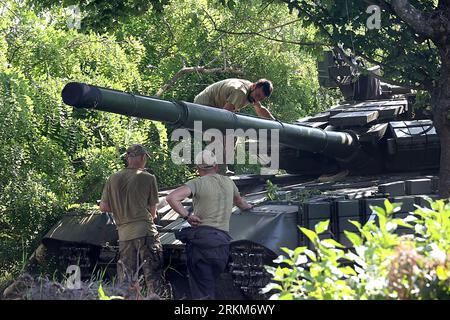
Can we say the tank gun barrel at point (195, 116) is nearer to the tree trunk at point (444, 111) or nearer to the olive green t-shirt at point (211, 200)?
the olive green t-shirt at point (211, 200)

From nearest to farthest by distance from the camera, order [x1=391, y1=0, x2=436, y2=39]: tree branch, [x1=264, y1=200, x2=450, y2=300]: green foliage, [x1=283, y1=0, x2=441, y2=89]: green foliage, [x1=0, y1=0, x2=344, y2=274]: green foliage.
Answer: [x1=264, y1=200, x2=450, y2=300]: green foliage
[x1=391, y1=0, x2=436, y2=39]: tree branch
[x1=283, y1=0, x2=441, y2=89]: green foliage
[x1=0, y1=0, x2=344, y2=274]: green foliage

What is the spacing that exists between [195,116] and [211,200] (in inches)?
32.7

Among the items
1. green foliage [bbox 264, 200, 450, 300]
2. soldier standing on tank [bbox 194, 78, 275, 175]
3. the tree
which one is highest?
the tree

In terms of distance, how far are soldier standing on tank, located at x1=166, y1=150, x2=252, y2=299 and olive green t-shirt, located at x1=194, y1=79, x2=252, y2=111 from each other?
1961 millimetres

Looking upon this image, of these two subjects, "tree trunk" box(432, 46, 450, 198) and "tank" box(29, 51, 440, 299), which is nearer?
"tank" box(29, 51, 440, 299)

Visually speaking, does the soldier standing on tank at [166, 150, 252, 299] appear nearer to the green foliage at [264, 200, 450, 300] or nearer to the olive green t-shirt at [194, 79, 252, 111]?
the olive green t-shirt at [194, 79, 252, 111]

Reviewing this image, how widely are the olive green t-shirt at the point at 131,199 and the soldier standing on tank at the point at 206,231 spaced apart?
3.08ft

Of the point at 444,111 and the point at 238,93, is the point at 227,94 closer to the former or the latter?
the point at 238,93

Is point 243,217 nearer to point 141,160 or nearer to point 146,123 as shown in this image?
point 141,160

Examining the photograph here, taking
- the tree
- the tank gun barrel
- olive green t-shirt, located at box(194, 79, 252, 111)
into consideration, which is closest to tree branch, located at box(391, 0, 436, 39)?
the tree

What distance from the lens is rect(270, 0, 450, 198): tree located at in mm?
10148
